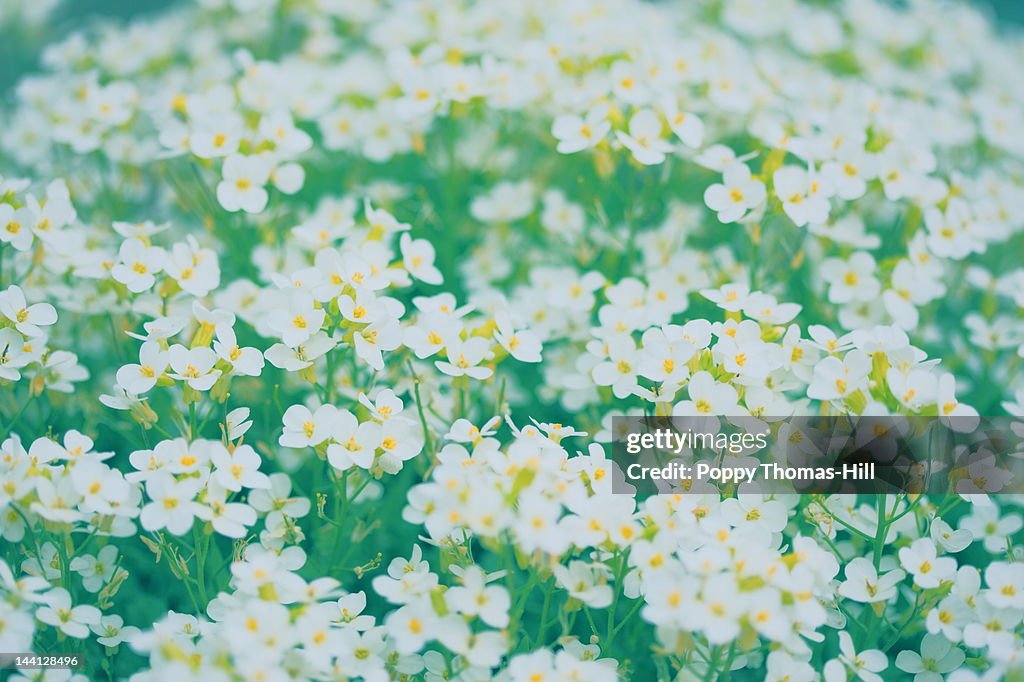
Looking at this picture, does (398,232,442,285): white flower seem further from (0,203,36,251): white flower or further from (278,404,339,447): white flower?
(0,203,36,251): white flower

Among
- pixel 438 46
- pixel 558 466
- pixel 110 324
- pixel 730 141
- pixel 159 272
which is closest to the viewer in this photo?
pixel 558 466

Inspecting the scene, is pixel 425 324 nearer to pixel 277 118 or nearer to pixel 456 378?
pixel 456 378

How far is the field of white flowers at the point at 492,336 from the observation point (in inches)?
62.4

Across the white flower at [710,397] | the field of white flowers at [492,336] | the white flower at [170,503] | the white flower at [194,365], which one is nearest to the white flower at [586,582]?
the field of white flowers at [492,336]

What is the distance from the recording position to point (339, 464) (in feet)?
5.61

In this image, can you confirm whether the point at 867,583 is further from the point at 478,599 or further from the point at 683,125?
the point at 683,125

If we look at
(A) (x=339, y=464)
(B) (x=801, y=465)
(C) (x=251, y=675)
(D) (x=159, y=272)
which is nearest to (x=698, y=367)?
(B) (x=801, y=465)

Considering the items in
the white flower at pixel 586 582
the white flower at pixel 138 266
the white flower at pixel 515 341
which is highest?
the white flower at pixel 138 266

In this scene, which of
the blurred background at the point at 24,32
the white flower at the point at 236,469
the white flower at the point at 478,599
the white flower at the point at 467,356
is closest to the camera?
the white flower at the point at 478,599

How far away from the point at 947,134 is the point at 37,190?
2.77 m

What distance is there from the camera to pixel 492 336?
200cm

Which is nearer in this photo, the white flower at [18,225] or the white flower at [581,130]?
the white flower at [18,225]

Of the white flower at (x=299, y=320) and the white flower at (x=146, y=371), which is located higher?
the white flower at (x=299, y=320)

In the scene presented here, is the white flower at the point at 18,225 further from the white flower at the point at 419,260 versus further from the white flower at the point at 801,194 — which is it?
the white flower at the point at 801,194
